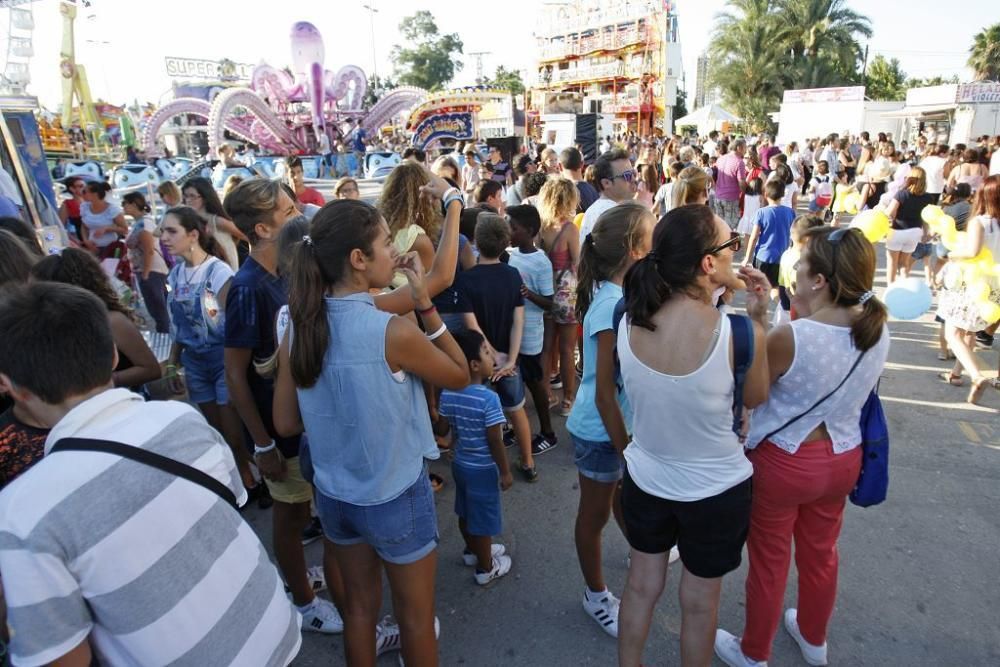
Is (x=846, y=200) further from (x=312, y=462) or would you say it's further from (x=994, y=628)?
(x=312, y=462)

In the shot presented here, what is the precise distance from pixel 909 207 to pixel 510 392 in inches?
227

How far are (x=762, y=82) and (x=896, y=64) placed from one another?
2146cm

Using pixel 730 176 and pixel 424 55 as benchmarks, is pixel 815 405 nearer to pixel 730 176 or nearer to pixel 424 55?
pixel 730 176

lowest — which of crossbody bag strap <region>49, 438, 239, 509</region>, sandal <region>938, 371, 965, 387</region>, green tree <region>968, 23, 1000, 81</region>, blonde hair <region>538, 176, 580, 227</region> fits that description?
sandal <region>938, 371, 965, 387</region>

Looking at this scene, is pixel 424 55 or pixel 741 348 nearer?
pixel 741 348

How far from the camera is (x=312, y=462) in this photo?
1.97 metres

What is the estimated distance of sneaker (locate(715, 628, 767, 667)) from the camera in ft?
7.63

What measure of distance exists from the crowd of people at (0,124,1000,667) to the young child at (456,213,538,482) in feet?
0.05

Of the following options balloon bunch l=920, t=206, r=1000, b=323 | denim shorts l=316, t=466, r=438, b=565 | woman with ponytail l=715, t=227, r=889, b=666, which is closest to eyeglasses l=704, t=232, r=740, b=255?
woman with ponytail l=715, t=227, r=889, b=666

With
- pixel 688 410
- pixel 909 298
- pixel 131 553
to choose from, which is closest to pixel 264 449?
pixel 131 553

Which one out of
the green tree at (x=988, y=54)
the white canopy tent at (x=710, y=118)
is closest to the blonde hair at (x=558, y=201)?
the white canopy tent at (x=710, y=118)

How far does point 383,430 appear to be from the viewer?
1754 millimetres

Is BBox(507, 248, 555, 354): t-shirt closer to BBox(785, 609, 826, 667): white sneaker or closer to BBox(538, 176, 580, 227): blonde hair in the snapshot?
BBox(538, 176, 580, 227): blonde hair

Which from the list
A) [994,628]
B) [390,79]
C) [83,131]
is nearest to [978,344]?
[994,628]
